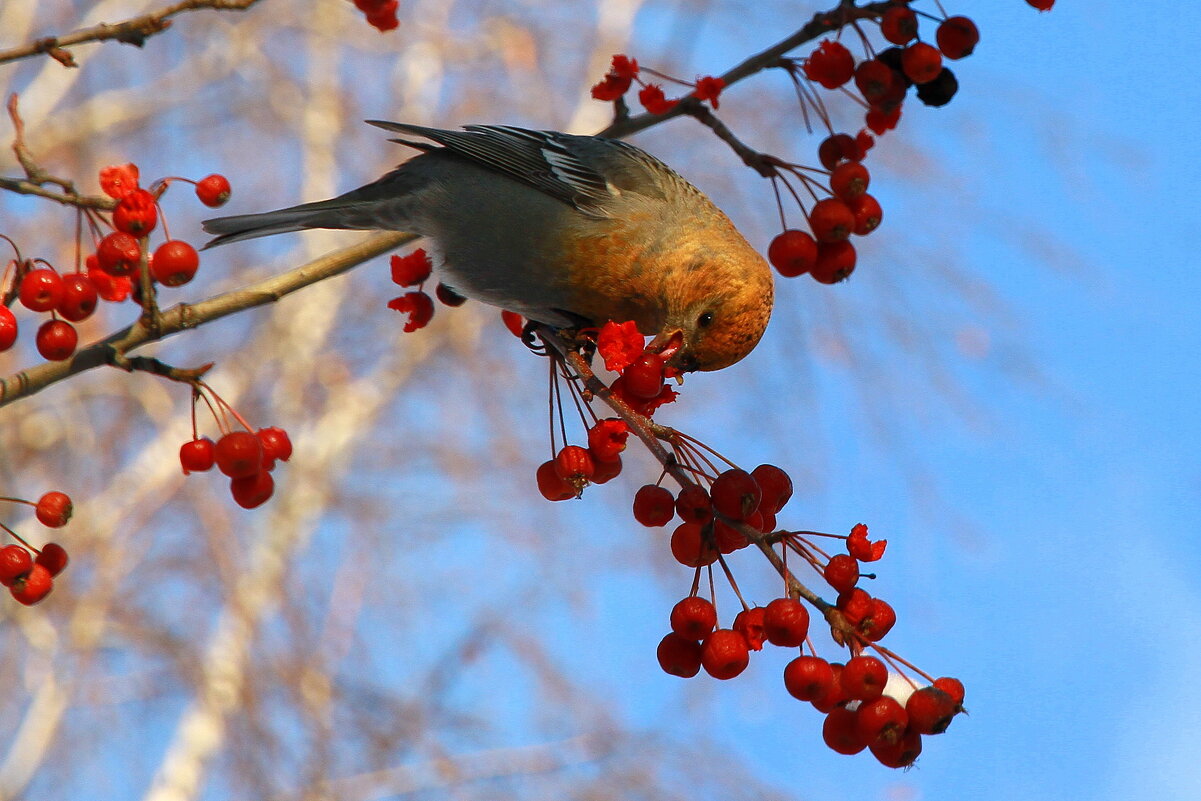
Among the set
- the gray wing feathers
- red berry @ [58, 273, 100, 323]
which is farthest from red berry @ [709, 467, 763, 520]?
the gray wing feathers

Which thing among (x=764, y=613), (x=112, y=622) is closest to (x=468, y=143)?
(x=764, y=613)

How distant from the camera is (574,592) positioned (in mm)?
7637

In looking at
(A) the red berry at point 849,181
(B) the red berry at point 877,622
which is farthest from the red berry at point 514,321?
(B) the red berry at point 877,622

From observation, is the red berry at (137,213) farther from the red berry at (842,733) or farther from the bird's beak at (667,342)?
the red berry at (842,733)

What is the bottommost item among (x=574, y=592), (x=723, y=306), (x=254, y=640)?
(x=723, y=306)

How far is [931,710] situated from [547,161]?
2169 mm

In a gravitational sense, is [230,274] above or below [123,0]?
below

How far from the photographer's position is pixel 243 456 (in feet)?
7.52

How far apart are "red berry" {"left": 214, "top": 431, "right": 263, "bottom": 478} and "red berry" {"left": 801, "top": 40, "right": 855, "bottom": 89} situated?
4.90 feet

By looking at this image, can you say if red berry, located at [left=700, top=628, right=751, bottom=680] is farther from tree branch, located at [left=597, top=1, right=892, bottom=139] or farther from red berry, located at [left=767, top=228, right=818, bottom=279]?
tree branch, located at [left=597, top=1, right=892, bottom=139]

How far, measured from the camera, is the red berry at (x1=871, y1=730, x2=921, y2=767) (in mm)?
1703

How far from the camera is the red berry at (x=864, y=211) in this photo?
2562mm

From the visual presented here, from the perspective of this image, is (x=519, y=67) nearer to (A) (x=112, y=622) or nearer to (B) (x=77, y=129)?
(B) (x=77, y=129)

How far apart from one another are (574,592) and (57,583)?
132 inches
